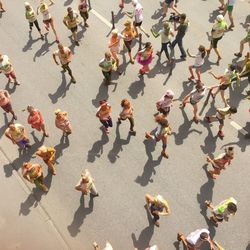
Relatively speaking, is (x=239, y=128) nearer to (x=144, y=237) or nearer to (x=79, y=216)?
(x=144, y=237)

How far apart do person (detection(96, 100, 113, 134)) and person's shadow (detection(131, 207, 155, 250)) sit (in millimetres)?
3344

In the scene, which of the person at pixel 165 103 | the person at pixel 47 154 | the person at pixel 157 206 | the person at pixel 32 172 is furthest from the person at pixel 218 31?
the person at pixel 32 172

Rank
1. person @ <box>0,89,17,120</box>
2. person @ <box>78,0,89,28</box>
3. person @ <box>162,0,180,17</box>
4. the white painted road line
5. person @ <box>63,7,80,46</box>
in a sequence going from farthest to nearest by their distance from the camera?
person @ <box>162,0,180,17</box> < person @ <box>78,0,89,28</box> < person @ <box>63,7,80,46</box> < the white painted road line < person @ <box>0,89,17,120</box>

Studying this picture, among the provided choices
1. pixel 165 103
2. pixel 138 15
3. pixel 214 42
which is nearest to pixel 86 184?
pixel 165 103

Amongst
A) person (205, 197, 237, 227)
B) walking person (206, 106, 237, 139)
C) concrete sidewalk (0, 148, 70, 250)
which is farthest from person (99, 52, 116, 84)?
person (205, 197, 237, 227)

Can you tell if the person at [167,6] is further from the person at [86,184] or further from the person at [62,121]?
the person at [86,184]

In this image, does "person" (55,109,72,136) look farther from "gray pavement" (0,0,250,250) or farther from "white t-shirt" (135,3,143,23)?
"white t-shirt" (135,3,143,23)

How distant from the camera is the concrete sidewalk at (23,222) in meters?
10.0

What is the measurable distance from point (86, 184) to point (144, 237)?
216 cm

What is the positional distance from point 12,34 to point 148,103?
7268mm

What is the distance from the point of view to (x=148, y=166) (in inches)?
446

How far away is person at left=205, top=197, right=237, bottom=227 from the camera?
29.8 ft

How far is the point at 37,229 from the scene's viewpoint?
1023 cm

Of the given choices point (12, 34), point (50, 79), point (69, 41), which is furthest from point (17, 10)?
point (50, 79)
